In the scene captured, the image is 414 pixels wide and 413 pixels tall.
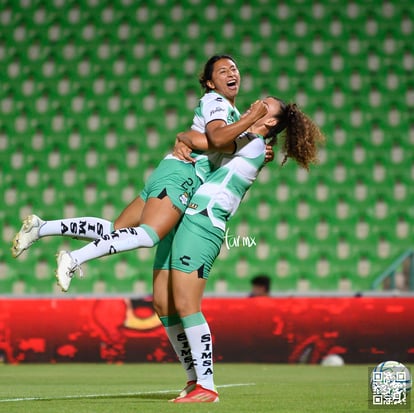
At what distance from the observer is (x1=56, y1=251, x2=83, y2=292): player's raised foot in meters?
3.73

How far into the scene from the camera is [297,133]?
4.50 m

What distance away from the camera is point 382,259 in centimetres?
1122

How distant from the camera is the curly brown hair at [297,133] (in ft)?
14.7

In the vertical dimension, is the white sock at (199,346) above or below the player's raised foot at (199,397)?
above

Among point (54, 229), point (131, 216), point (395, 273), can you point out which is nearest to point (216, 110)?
point (131, 216)

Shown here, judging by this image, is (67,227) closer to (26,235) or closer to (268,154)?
(26,235)

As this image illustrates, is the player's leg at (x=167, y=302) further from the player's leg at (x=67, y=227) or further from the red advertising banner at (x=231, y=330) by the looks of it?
the red advertising banner at (x=231, y=330)

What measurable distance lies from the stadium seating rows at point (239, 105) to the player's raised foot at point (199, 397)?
7186 mm

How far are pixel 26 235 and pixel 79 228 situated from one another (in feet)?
0.77

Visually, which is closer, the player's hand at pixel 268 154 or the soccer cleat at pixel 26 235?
the soccer cleat at pixel 26 235

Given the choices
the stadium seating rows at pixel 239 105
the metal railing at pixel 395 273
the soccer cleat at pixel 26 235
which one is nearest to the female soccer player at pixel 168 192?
the soccer cleat at pixel 26 235

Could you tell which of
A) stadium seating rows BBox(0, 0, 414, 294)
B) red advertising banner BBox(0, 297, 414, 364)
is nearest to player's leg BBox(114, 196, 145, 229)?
red advertising banner BBox(0, 297, 414, 364)

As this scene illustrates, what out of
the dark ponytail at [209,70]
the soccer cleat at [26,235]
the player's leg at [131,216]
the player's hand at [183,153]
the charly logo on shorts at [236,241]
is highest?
the dark ponytail at [209,70]

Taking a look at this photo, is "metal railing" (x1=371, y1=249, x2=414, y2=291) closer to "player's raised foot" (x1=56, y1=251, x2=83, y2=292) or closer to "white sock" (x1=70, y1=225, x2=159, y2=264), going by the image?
"white sock" (x1=70, y1=225, x2=159, y2=264)
